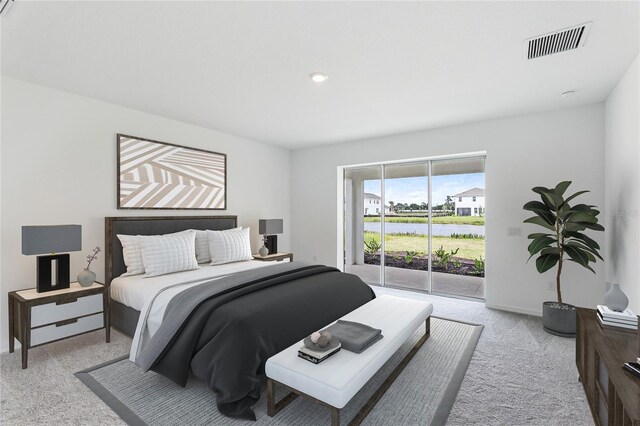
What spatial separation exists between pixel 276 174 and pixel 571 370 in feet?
16.3

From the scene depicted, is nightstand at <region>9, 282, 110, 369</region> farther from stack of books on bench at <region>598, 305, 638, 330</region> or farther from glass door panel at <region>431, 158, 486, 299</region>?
glass door panel at <region>431, 158, 486, 299</region>

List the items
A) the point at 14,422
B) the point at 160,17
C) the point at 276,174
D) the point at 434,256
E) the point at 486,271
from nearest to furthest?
the point at 14,422 < the point at 160,17 < the point at 486,271 < the point at 434,256 < the point at 276,174

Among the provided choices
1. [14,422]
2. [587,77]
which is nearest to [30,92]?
[14,422]

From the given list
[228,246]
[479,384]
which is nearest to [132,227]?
[228,246]

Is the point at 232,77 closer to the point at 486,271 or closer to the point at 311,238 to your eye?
the point at 311,238

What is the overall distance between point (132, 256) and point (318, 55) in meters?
2.86

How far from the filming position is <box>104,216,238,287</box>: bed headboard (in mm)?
3521

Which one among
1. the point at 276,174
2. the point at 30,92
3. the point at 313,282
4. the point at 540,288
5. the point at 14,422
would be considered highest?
the point at 30,92

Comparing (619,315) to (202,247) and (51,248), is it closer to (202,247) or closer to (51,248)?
(202,247)

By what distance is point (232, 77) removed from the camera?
2.96 m

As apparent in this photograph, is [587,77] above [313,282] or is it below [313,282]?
above

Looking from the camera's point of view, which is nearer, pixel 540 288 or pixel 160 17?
pixel 160 17

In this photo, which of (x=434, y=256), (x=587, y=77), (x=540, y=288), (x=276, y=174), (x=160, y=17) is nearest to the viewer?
(x=160, y=17)

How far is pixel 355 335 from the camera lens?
218 cm
